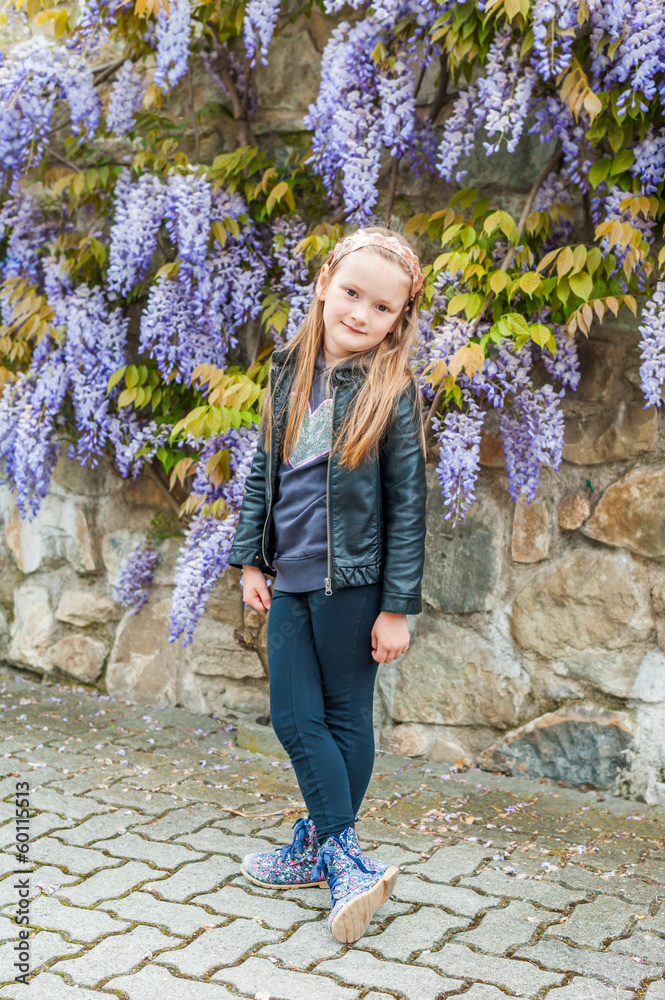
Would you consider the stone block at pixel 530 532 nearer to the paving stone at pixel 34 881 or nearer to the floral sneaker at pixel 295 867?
the floral sneaker at pixel 295 867

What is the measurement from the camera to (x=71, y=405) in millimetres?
3613

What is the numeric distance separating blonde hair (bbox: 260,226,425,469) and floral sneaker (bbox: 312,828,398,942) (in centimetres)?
80

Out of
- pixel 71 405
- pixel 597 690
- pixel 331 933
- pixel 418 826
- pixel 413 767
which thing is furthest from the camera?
pixel 71 405

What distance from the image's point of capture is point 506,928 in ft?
6.31

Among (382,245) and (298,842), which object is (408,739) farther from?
(382,245)

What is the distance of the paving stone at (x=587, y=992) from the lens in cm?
167

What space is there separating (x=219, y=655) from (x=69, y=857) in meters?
1.23

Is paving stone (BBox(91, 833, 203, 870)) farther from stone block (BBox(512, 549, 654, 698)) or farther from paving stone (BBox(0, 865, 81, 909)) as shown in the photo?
stone block (BBox(512, 549, 654, 698))

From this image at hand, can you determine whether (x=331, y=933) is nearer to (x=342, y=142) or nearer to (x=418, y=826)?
(x=418, y=826)

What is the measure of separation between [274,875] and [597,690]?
113cm

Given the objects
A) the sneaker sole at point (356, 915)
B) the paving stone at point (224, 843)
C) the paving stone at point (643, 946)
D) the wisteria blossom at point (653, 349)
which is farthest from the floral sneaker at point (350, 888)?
the wisteria blossom at point (653, 349)

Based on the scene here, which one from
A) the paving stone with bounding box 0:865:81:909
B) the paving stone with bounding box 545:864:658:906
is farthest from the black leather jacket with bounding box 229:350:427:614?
the paving stone with bounding box 0:865:81:909

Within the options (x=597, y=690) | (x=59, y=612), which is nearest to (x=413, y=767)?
(x=597, y=690)

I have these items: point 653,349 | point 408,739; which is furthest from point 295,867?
point 653,349
